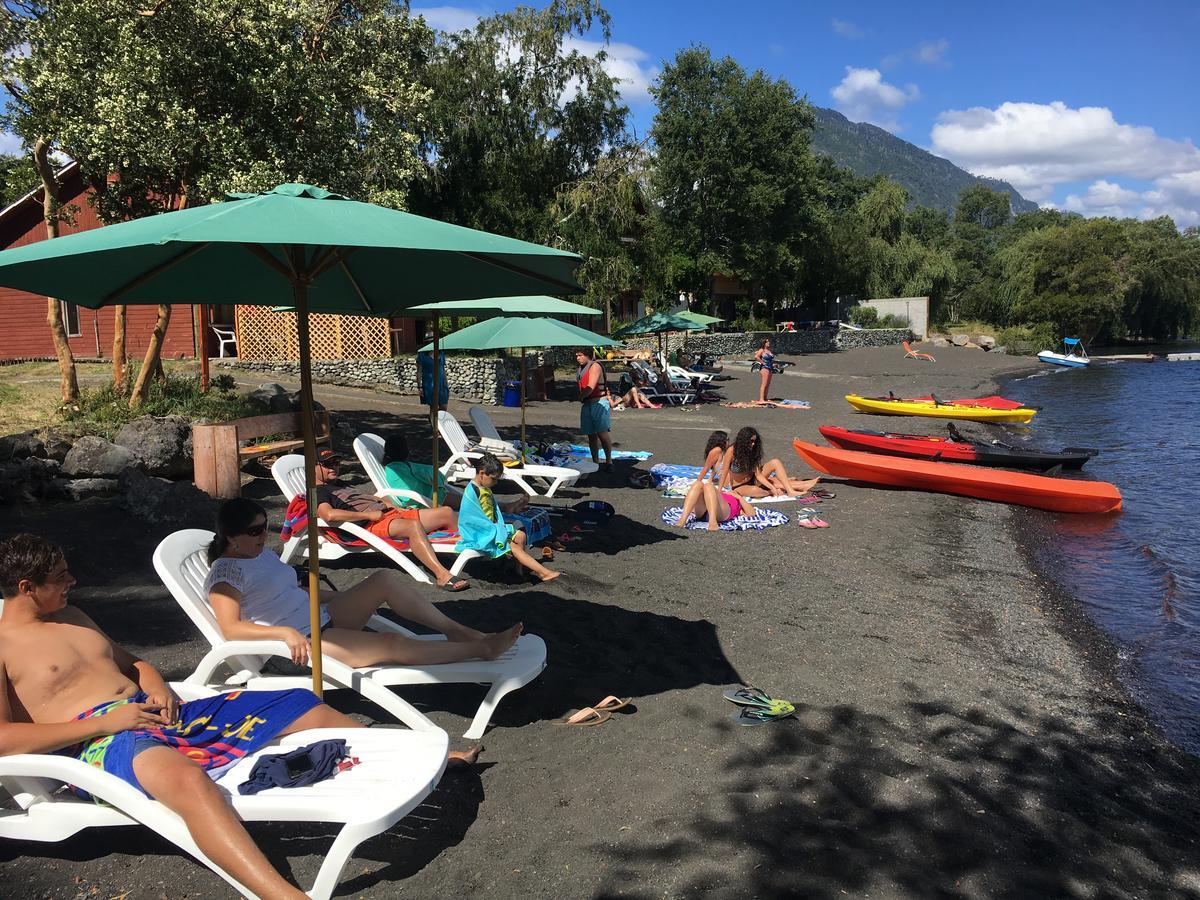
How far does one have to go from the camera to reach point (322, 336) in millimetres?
20016

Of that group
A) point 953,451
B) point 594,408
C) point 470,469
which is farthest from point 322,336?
point 953,451

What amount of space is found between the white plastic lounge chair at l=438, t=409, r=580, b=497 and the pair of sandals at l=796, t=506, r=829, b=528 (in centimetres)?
250

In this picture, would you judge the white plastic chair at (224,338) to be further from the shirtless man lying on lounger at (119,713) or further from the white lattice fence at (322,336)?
the shirtless man lying on lounger at (119,713)

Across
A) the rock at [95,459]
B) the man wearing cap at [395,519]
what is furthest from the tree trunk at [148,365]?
the man wearing cap at [395,519]

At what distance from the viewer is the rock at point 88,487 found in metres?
7.48

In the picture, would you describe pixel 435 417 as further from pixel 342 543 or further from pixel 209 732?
pixel 209 732

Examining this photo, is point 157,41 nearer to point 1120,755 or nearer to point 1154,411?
point 1120,755

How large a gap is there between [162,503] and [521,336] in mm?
4110

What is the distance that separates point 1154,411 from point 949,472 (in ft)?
61.8

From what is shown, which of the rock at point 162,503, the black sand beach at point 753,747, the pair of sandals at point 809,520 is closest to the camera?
the black sand beach at point 753,747

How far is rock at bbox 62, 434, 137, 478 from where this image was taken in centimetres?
769

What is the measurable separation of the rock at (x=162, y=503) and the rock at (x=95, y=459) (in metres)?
0.46

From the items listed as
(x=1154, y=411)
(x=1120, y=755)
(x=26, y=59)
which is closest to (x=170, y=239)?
(x=1120, y=755)

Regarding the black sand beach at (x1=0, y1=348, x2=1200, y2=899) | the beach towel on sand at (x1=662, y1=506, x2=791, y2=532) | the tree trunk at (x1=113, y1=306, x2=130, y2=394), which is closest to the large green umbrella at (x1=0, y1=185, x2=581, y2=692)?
the black sand beach at (x1=0, y1=348, x2=1200, y2=899)
